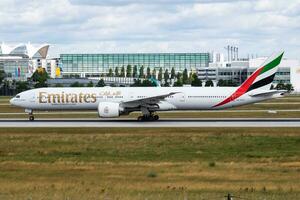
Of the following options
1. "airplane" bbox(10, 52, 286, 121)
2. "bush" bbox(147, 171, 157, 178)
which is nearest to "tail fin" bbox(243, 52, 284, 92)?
"airplane" bbox(10, 52, 286, 121)

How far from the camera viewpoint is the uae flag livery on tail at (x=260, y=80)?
60.4 m

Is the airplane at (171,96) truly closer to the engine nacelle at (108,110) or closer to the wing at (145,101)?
the wing at (145,101)

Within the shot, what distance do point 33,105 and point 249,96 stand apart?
19.2 m

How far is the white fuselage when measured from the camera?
60031mm

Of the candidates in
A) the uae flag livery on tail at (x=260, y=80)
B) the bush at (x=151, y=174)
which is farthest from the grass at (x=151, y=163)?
the uae flag livery on tail at (x=260, y=80)

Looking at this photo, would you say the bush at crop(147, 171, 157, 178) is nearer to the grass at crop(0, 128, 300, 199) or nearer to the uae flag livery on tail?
the grass at crop(0, 128, 300, 199)

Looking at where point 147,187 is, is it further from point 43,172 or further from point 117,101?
point 117,101

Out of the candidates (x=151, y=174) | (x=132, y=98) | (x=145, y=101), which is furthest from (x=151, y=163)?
(x=132, y=98)

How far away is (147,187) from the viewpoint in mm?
26281

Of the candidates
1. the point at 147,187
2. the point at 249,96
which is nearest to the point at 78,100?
the point at 249,96

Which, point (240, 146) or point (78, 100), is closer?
point (240, 146)

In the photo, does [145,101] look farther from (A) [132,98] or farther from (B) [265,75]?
(B) [265,75]

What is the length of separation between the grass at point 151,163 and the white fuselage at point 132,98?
10829mm

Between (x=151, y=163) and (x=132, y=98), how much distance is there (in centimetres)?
2776
